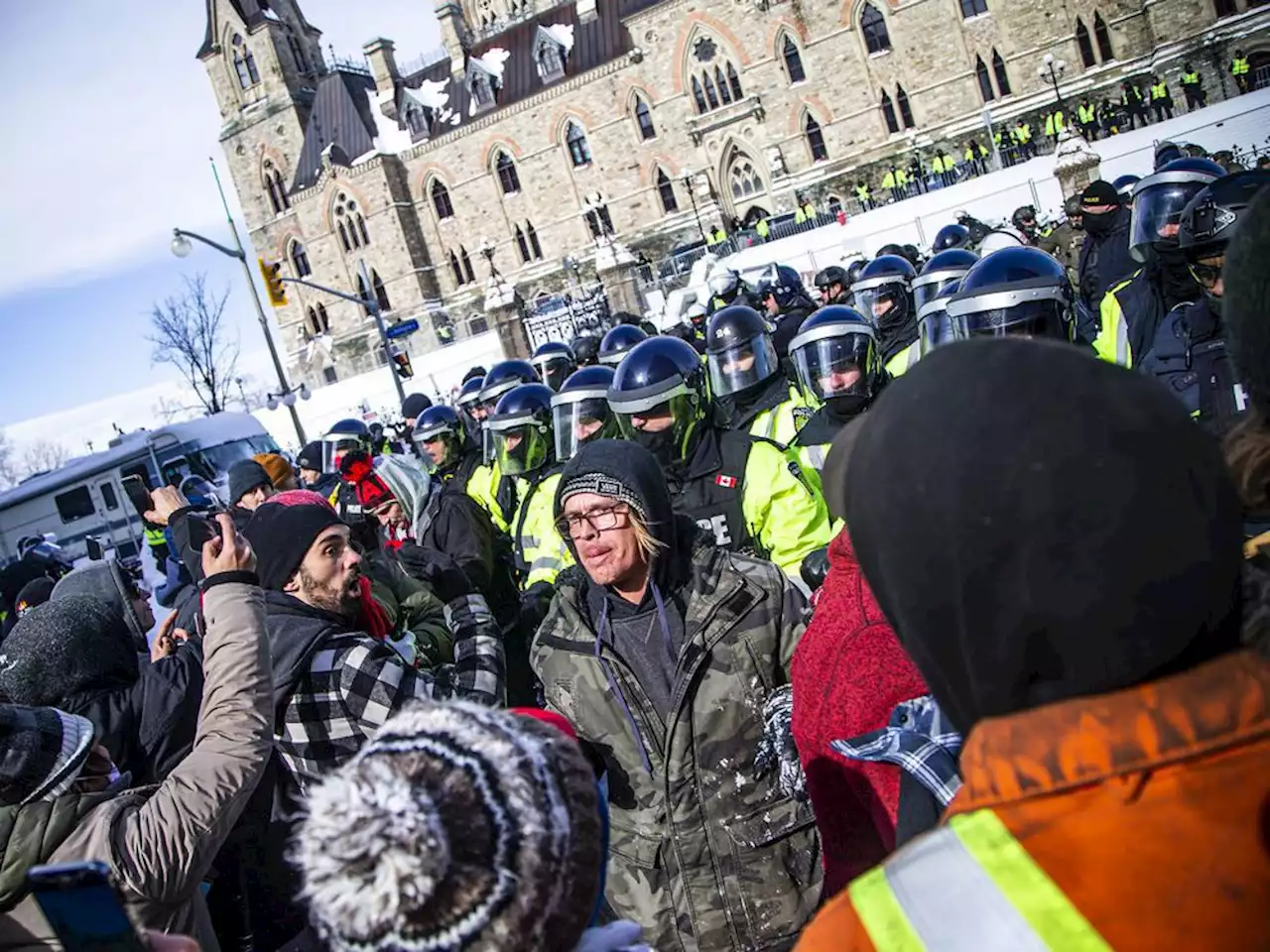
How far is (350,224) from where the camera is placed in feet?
163

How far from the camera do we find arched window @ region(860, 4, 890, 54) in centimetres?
3875

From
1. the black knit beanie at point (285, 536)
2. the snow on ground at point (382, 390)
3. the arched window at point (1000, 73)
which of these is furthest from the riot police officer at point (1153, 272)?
the arched window at point (1000, 73)

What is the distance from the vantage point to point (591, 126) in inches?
1754

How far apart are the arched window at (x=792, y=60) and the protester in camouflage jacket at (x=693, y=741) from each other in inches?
1639

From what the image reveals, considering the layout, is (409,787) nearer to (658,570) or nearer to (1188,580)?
(1188,580)

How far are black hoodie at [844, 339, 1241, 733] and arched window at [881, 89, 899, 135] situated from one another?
137 ft

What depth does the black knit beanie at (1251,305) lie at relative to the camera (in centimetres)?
141

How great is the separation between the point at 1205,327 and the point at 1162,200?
2337 millimetres

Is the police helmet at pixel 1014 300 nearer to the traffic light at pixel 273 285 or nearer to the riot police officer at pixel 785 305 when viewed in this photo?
the riot police officer at pixel 785 305

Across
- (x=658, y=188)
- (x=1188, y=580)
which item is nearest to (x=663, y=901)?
(x=1188, y=580)

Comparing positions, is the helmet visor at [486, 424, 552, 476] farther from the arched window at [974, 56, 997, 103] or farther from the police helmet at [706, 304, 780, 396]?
the arched window at [974, 56, 997, 103]

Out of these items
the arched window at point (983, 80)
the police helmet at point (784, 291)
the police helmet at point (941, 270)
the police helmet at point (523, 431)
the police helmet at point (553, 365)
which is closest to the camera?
Result: the police helmet at point (523, 431)

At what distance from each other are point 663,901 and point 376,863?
1648 millimetres

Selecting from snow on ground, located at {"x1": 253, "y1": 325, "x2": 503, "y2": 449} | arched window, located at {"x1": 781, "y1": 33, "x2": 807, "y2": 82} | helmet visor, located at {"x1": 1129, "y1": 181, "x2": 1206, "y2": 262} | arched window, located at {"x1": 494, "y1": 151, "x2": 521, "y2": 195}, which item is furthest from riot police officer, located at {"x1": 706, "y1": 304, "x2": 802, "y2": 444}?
arched window, located at {"x1": 494, "y1": 151, "x2": 521, "y2": 195}
